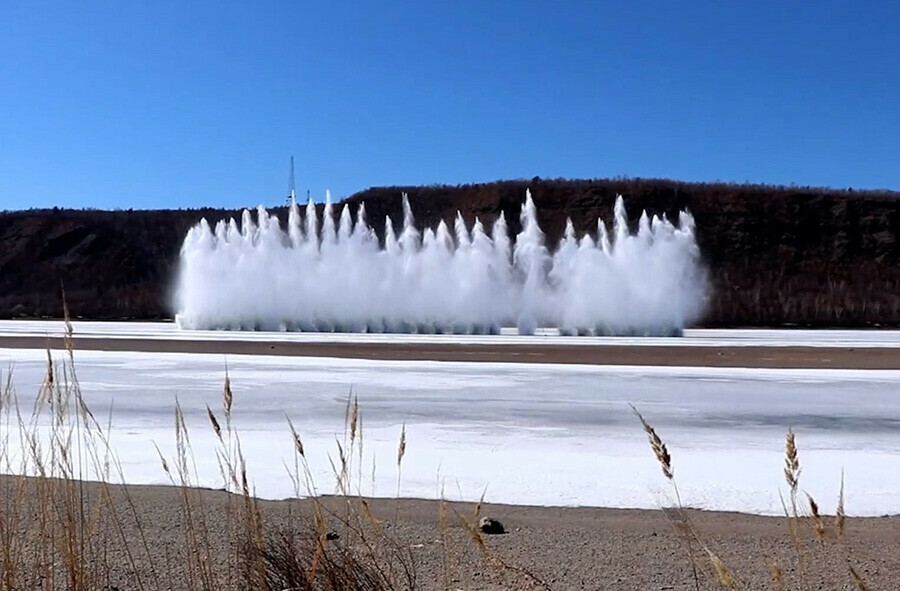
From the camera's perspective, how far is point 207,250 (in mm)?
46281

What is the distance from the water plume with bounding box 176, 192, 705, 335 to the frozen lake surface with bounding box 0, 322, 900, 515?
21.3 meters

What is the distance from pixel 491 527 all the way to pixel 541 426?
16.7 feet

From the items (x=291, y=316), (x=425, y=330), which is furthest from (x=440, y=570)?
(x=291, y=316)

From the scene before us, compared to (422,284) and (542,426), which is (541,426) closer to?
(542,426)

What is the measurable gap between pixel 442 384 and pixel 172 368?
23.1 ft

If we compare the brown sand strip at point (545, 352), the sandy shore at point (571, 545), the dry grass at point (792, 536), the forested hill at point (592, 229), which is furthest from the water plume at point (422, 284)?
the forested hill at point (592, 229)

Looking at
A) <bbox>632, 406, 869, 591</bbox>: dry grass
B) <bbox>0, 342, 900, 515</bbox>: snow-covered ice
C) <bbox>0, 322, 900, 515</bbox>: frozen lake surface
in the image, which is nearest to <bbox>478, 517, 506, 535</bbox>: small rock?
<bbox>0, 342, 900, 515</bbox>: snow-covered ice

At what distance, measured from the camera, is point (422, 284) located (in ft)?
144

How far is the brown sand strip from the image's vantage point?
22578 mm

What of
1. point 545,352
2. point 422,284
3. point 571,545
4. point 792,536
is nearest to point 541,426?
point 571,545

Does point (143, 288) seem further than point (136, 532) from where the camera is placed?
Yes

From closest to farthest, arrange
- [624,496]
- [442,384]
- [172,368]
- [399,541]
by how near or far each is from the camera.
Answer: [399,541] → [624,496] → [442,384] → [172,368]

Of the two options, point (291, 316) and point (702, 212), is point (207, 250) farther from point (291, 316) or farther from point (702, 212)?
point (702, 212)

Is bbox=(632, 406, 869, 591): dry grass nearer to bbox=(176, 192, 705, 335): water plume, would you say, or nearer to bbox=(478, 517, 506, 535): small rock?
bbox=(478, 517, 506, 535): small rock
